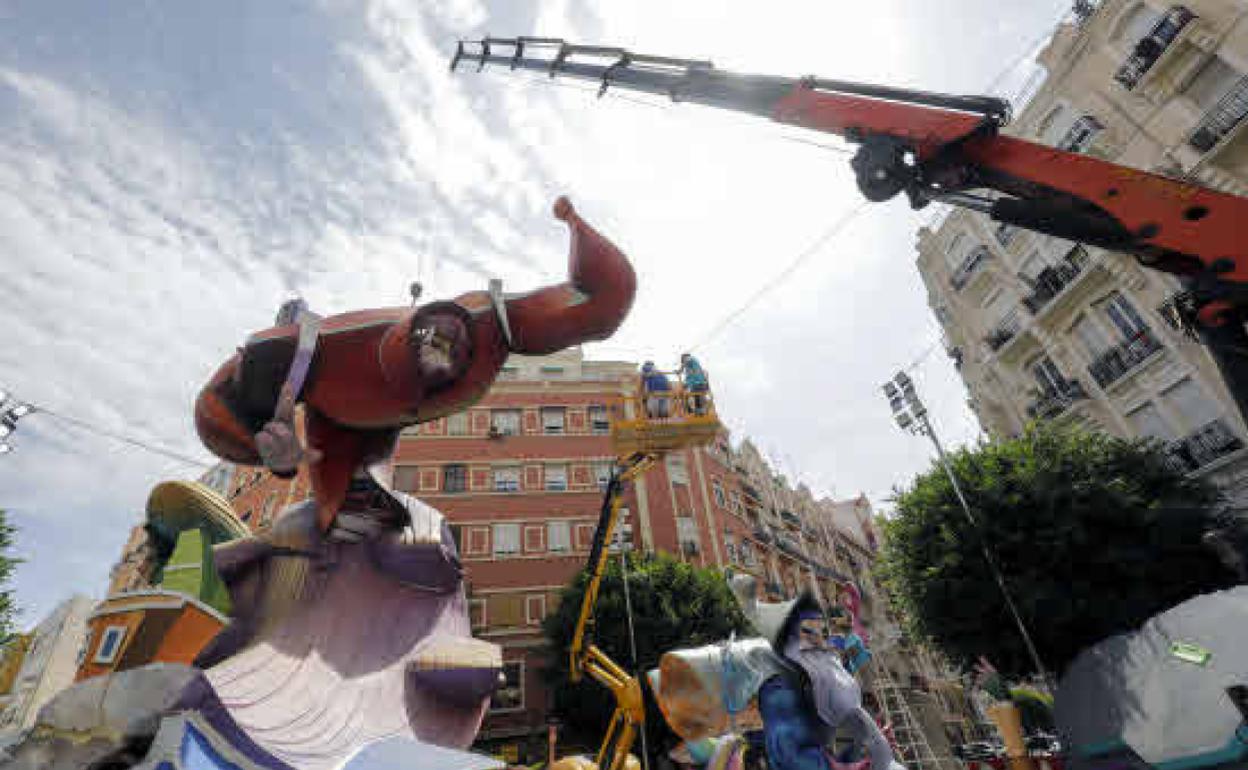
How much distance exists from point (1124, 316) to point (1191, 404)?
339 centimetres

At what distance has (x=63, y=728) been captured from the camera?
8.70 feet

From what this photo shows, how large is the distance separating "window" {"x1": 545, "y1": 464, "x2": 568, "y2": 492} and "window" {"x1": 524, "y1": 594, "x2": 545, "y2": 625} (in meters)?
4.87

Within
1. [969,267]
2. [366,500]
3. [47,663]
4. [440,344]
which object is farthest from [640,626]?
[47,663]

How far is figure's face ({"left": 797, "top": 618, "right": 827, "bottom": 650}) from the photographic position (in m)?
5.11

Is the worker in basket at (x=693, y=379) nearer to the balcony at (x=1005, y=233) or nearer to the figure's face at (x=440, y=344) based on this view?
the figure's face at (x=440, y=344)

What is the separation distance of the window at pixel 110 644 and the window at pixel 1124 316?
2434cm

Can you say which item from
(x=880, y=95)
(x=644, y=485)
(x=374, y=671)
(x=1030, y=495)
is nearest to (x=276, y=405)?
(x=374, y=671)

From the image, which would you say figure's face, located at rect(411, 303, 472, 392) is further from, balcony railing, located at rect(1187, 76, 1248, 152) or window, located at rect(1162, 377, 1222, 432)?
balcony railing, located at rect(1187, 76, 1248, 152)

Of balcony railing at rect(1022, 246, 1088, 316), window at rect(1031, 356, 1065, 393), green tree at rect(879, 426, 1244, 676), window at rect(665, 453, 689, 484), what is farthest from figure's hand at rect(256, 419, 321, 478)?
window at rect(665, 453, 689, 484)

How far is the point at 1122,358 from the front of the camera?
736 inches

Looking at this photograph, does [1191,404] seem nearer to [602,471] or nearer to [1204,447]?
[1204,447]

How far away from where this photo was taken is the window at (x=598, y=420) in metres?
28.5

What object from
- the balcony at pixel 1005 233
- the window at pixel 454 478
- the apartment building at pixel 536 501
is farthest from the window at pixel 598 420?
the balcony at pixel 1005 233

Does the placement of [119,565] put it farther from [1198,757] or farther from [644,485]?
[1198,757]
